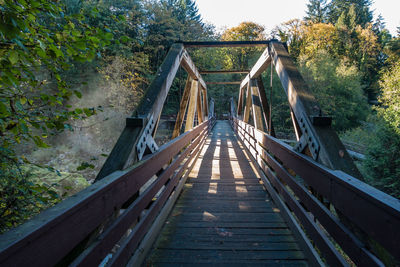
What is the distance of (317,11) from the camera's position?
43188 mm

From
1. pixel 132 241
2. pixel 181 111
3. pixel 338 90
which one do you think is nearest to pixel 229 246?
pixel 132 241

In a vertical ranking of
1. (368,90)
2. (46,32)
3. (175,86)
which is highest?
(368,90)

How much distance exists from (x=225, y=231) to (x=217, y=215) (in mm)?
Answer: 385

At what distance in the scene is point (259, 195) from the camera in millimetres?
3438

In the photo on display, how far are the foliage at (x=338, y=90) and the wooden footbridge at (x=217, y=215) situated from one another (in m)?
25.7

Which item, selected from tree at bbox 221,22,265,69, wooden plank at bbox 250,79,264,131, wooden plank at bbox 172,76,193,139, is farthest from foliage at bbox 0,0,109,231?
tree at bbox 221,22,265,69

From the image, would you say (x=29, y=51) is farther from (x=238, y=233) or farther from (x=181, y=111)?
(x=181, y=111)

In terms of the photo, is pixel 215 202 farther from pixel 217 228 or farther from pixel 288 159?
pixel 288 159

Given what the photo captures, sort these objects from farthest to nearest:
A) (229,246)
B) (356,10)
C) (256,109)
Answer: (356,10) → (256,109) → (229,246)

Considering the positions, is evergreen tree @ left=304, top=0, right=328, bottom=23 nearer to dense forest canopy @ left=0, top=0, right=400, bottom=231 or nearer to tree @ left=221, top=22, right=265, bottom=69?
dense forest canopy @ left=0, top=0, right=400, bottom=231

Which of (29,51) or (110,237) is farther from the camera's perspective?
(29,51)

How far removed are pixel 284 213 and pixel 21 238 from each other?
2.54 metres

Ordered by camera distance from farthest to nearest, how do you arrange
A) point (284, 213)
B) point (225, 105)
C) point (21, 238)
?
point (225, 105), point (284, 213), point (21, 238)

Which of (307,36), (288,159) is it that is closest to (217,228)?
(288,159)
